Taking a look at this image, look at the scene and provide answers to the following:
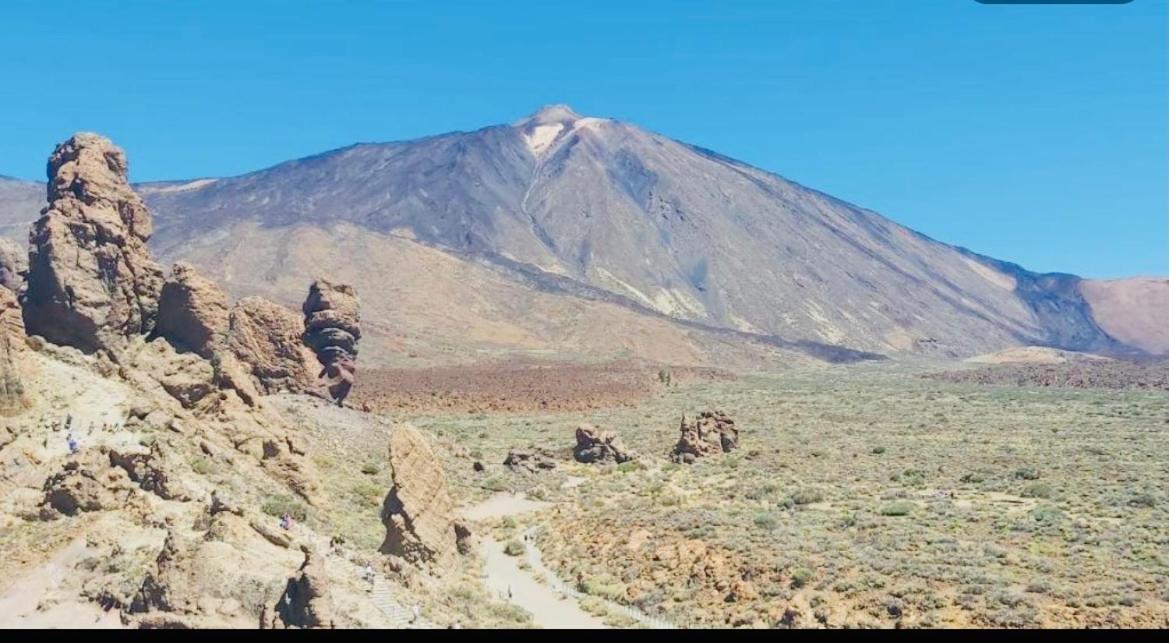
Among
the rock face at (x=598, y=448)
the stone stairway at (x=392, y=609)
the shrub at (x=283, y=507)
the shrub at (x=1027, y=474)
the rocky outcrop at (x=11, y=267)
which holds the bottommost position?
the stone stairway at (x=392, y=609)

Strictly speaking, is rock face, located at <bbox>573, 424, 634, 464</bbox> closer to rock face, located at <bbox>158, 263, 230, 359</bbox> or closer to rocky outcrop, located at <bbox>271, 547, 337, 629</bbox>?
A: rock face, located at <bbox>158, 263, 230, 359</bbox>

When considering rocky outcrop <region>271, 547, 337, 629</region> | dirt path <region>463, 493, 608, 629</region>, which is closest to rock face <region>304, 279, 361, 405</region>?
dirt path <region>463, 493, 608, 629</region>

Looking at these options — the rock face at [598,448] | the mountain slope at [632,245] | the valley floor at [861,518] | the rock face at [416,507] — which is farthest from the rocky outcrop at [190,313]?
the mountain slope at [632,245]

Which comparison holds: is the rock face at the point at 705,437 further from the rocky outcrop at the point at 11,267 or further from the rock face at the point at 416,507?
the rocky outcrop at the point at 11,267

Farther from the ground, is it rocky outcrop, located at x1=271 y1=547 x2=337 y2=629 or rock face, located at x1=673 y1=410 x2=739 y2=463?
rock face, located at x1=673 y1=410 x2=739 y2=463

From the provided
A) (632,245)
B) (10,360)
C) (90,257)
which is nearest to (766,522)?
(10,360)

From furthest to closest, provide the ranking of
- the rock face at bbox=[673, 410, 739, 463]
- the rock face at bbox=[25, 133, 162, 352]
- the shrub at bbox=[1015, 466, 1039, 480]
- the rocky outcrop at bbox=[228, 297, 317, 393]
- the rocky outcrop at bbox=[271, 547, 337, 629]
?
the rock face at bbox=[673, 410, 739, 463] → the rocky outcrop at bbox=[228, 297, 317, 393] → the shrub at bbox=[1015, 466, 1039, 480] → the rock face at bbox=[25, 133, 162, 352] → the rocky outcrop at bbox=[271, 547, 337, 629]

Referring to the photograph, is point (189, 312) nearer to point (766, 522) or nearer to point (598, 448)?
point (598, 448)
